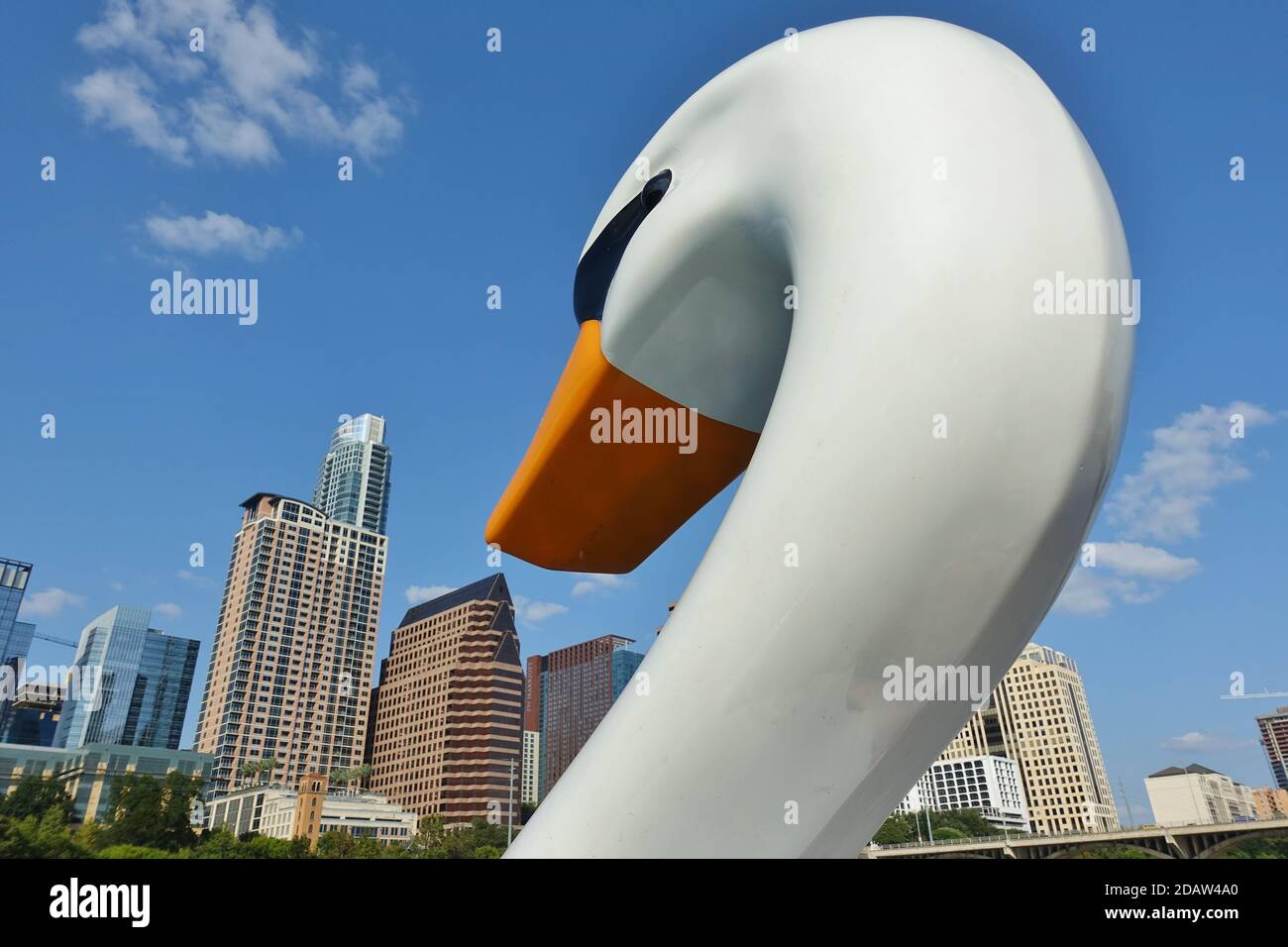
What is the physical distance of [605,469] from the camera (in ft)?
7.16

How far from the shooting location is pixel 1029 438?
1.19 metres

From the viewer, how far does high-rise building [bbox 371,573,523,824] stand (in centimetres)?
6506

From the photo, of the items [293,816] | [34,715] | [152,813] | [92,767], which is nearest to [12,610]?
[34,715]

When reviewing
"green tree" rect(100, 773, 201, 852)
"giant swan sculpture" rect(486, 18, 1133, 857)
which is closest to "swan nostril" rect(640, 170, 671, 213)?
"giant swan sculpture" rect(486, 18, 1133, 857)

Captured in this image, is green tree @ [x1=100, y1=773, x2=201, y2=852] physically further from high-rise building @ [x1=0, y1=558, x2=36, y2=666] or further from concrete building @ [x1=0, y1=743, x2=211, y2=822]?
high-rise building @ [x1=0, y1=558, x2=36, y2=666]

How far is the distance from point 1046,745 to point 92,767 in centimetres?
7263

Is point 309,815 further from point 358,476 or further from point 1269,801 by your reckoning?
point 1269,801

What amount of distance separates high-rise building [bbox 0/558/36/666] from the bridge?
8756 centimetres

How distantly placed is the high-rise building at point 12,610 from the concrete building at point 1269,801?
125 m

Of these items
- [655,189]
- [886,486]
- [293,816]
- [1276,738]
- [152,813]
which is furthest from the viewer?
[1276,738]
